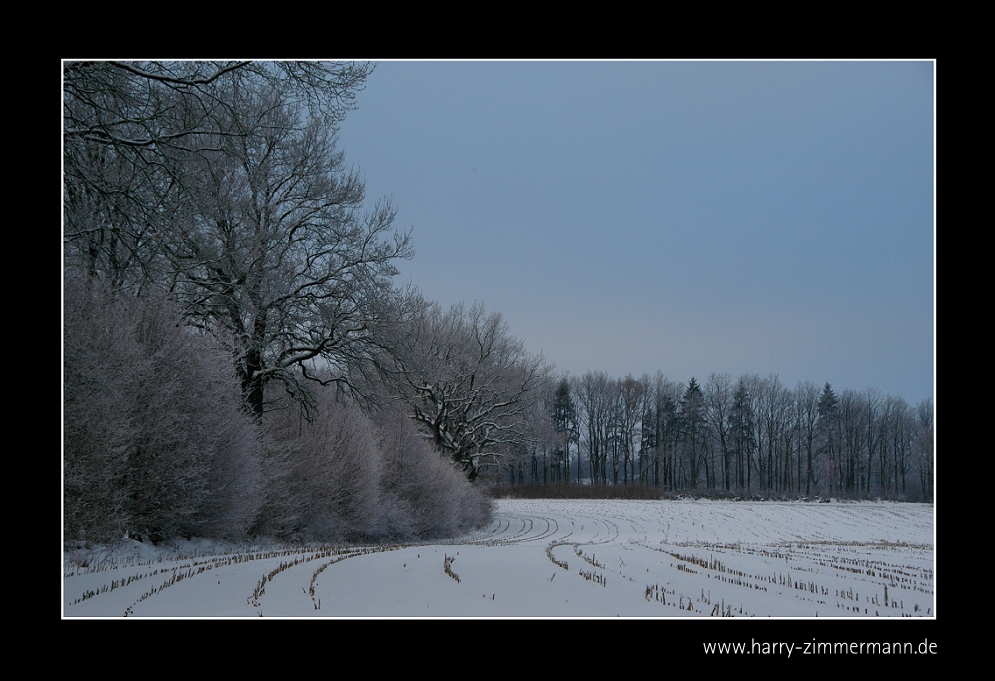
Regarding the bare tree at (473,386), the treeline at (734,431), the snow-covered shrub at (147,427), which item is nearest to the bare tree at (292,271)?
the snow-covered shrub at (147,427)

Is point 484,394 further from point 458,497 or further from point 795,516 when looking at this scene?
point 795,516

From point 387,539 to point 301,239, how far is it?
9.40 meters

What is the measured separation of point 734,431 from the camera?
7500cm

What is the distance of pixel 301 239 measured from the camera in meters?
17.7

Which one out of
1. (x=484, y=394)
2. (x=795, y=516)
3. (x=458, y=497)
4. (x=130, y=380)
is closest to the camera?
(x=130, y=380)

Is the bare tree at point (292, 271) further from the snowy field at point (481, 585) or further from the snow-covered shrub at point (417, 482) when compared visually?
the snowy field at point (481, 585)

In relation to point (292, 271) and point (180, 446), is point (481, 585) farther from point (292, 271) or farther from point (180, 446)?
point (292, 271)

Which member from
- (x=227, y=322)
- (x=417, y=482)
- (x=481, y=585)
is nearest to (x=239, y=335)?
(x=227, y=322)

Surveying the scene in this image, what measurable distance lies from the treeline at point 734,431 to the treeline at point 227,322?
52.0 meters

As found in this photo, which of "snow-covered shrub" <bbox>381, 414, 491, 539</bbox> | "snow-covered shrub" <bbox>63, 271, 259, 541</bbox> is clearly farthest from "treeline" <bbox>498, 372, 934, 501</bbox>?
"snow-covered shrub" <bbox>63, 271, 259, 541</bbox>

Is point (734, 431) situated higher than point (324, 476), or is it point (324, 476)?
point (324, 476)

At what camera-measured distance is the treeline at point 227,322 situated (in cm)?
834

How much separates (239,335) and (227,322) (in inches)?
53.4
